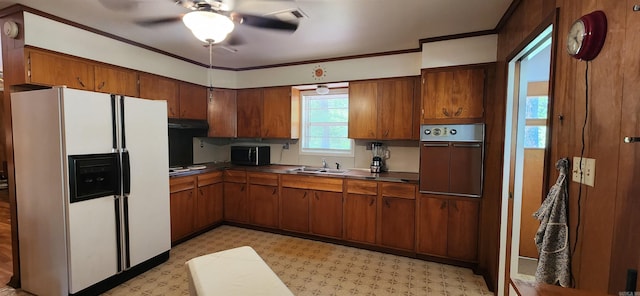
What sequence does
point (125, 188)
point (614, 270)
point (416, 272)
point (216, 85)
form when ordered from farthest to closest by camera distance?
1. point (216, 85)
2. point (416, 272)
3. point (125, 188)
4. point (614, 270)

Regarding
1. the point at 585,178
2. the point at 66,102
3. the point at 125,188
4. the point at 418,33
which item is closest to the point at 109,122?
the point at 66,102

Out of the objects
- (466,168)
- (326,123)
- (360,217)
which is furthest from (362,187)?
(326,123)

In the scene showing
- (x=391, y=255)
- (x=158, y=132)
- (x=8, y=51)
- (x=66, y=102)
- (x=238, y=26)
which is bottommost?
(x=391, y=255)

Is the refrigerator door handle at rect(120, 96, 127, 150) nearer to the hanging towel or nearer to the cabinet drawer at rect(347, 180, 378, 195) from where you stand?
the cabinet drawer at rect(347, 180, 378, 195)

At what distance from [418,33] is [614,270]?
8.20 ft

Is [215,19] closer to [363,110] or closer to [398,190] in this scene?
[363,110]

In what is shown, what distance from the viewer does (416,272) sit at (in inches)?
112

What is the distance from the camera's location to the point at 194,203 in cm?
371

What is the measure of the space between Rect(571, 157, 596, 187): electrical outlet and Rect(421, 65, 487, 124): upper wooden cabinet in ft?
5.52

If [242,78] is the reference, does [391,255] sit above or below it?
below

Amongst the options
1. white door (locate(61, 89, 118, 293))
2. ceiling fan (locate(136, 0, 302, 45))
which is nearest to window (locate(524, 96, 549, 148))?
ceiling fan (locate(136, 0, 302, 45))

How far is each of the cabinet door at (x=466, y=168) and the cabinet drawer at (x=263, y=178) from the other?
7.49 feet

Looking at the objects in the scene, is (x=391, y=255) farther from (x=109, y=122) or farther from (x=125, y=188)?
(x=109, y=122)

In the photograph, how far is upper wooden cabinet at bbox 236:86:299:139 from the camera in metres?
4.14
